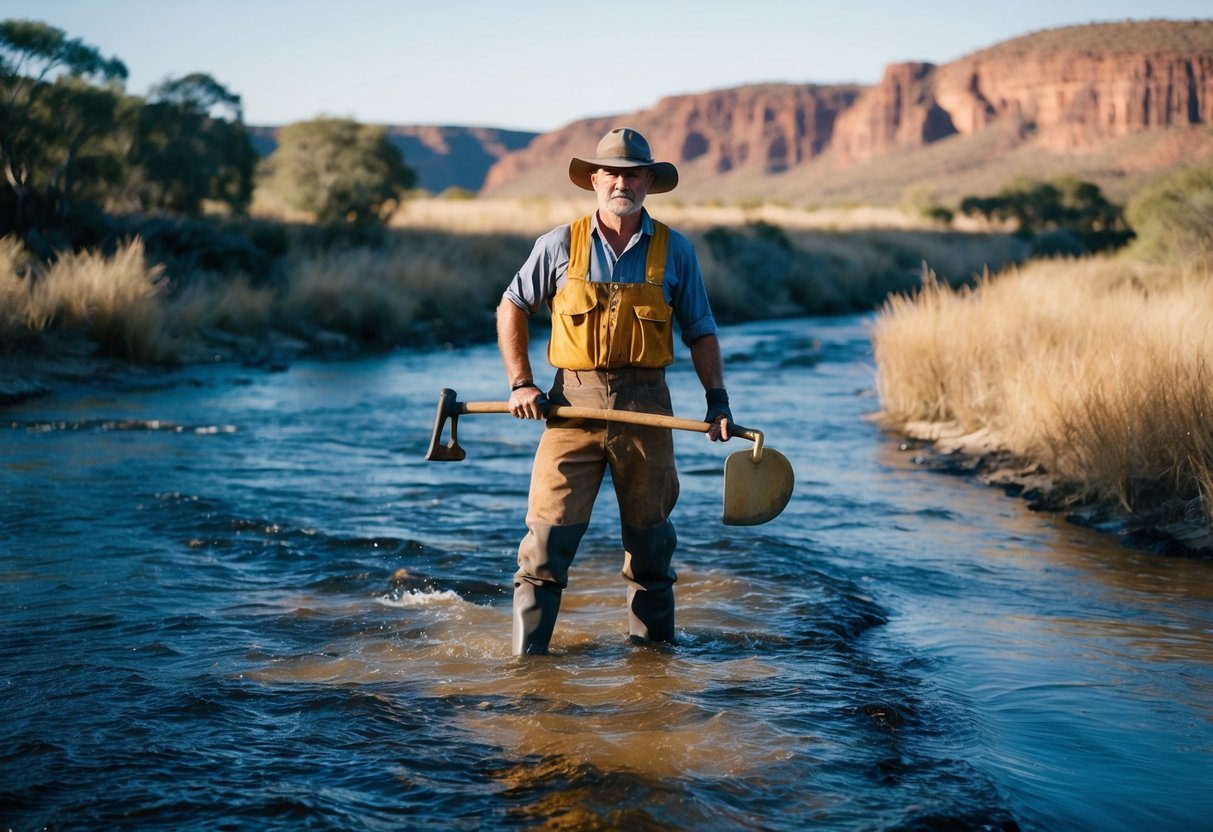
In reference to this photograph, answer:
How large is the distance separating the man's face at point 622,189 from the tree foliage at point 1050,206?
46.4m

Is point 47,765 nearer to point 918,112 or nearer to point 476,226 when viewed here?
point 476,226

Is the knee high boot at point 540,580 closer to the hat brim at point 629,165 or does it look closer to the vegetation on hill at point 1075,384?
the hat brim at point 629,165

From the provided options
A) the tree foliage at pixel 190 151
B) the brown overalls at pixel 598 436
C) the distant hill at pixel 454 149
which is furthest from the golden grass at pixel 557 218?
the distant hill at pixel 454 149

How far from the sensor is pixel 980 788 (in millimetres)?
4270

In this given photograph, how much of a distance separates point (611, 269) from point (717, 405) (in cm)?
70

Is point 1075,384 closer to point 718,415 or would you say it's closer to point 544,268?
point 718,415

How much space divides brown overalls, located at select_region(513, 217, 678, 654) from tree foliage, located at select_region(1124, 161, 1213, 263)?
465 inches

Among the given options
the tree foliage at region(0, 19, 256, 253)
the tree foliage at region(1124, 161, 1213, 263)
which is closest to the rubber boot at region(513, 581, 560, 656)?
the tree foliage at region(1124, 161, 1213, 263)

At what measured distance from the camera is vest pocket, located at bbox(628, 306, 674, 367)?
16.3 feet

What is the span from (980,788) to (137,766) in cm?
278

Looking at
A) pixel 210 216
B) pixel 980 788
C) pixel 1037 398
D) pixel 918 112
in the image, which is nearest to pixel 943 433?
pixel 1037 398

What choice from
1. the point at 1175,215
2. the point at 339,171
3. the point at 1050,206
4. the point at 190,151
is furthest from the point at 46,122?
the point at 1050,206

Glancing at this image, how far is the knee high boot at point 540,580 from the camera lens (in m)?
5.17

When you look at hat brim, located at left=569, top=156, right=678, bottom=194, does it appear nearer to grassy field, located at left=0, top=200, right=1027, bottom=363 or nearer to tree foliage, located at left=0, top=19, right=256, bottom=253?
grassy field, located at left=0, top=200, right=1027, bottom=363
